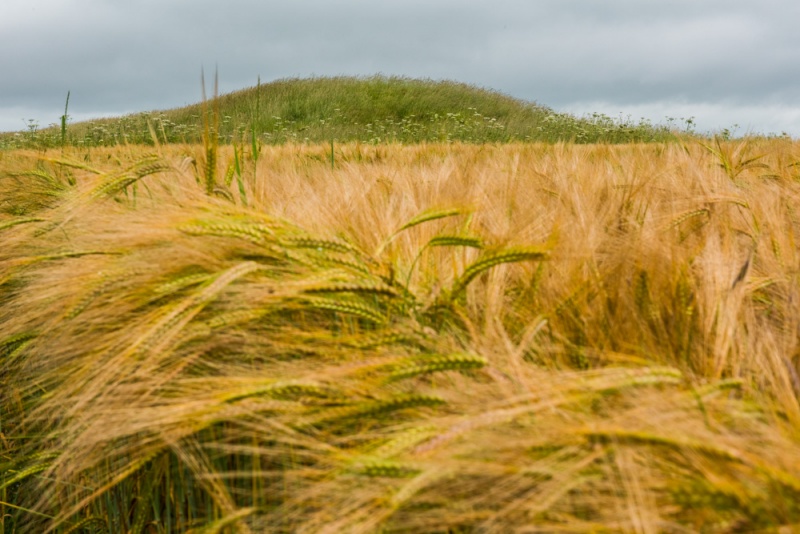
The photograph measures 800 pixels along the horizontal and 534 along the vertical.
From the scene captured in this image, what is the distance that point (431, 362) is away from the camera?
0.69m

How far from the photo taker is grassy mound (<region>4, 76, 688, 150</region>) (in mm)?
9328

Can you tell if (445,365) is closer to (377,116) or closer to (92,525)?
(92,525)

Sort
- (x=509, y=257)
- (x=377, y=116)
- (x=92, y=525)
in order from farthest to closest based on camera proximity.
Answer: (x=377, y=116), (x=92, y=525), (x=509, y=257)

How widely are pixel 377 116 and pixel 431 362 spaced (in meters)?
11.8

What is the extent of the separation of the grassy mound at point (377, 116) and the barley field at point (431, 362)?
739cm

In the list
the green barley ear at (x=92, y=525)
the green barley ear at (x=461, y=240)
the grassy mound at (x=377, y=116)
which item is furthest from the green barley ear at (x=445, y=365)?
the grassy mound at (x=377, y=116)

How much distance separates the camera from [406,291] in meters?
0.92

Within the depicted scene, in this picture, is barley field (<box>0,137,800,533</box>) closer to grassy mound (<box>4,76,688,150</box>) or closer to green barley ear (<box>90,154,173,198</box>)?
green barley ear (<box>90,154,173,198</box>)

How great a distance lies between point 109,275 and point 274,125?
998 cm

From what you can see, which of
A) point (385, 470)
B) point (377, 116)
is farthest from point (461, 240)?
point (377, 116)

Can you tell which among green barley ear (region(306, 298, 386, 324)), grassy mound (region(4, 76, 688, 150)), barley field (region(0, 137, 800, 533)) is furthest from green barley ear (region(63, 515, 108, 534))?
grassy mound (region(4, 76, 688, 150))

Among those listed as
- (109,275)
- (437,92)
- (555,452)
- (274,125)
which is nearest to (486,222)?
(109,275)

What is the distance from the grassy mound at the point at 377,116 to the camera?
9328 millimetres

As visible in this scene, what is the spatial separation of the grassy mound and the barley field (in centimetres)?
739
